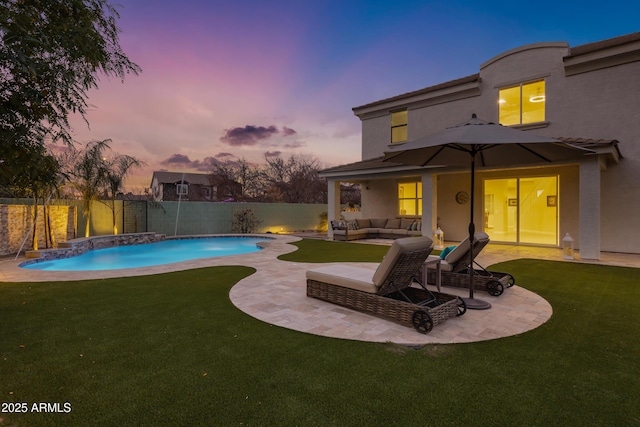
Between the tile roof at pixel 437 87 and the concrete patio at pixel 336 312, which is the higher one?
the tile roof at pixel 437 87

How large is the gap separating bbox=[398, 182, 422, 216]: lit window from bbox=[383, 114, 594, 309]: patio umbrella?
9.25 m

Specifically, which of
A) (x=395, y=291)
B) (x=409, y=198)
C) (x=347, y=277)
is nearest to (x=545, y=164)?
(x=409, y=198)

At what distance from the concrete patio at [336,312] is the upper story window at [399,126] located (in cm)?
1052

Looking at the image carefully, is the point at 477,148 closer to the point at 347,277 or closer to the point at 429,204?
the point at 347,277

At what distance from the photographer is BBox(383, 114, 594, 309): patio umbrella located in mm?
4070

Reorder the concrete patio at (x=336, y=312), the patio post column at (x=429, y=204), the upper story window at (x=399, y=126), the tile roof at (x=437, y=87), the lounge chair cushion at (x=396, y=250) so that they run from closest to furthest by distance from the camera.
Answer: the concrete patio at (x=336, y=312) < the lounge chair cushion at (x=396, y=250) < the patio post column at (x=429, y=204) < the tile roof at (x=437, y=87) < the upper story window at (x=399, y=126)

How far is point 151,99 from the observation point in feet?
55.9

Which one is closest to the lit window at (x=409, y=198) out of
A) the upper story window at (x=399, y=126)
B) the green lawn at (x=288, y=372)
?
the upper story window at (x=399, y=126)

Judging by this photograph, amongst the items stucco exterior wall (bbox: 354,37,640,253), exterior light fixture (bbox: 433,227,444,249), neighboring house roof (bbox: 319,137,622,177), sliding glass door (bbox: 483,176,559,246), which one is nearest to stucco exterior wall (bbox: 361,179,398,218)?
neighboring house roof (bbox: 319,137,622,177)

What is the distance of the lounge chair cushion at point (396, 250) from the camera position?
13.0 feet

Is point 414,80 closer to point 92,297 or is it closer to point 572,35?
point 572,35

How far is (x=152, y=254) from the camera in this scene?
42.5 ft

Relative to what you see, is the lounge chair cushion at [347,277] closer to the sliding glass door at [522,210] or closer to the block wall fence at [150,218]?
the sliding glass door at [522,210]

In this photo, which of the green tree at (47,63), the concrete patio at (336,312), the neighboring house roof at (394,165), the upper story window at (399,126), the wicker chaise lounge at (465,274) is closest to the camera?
the green tree at (47,63)
